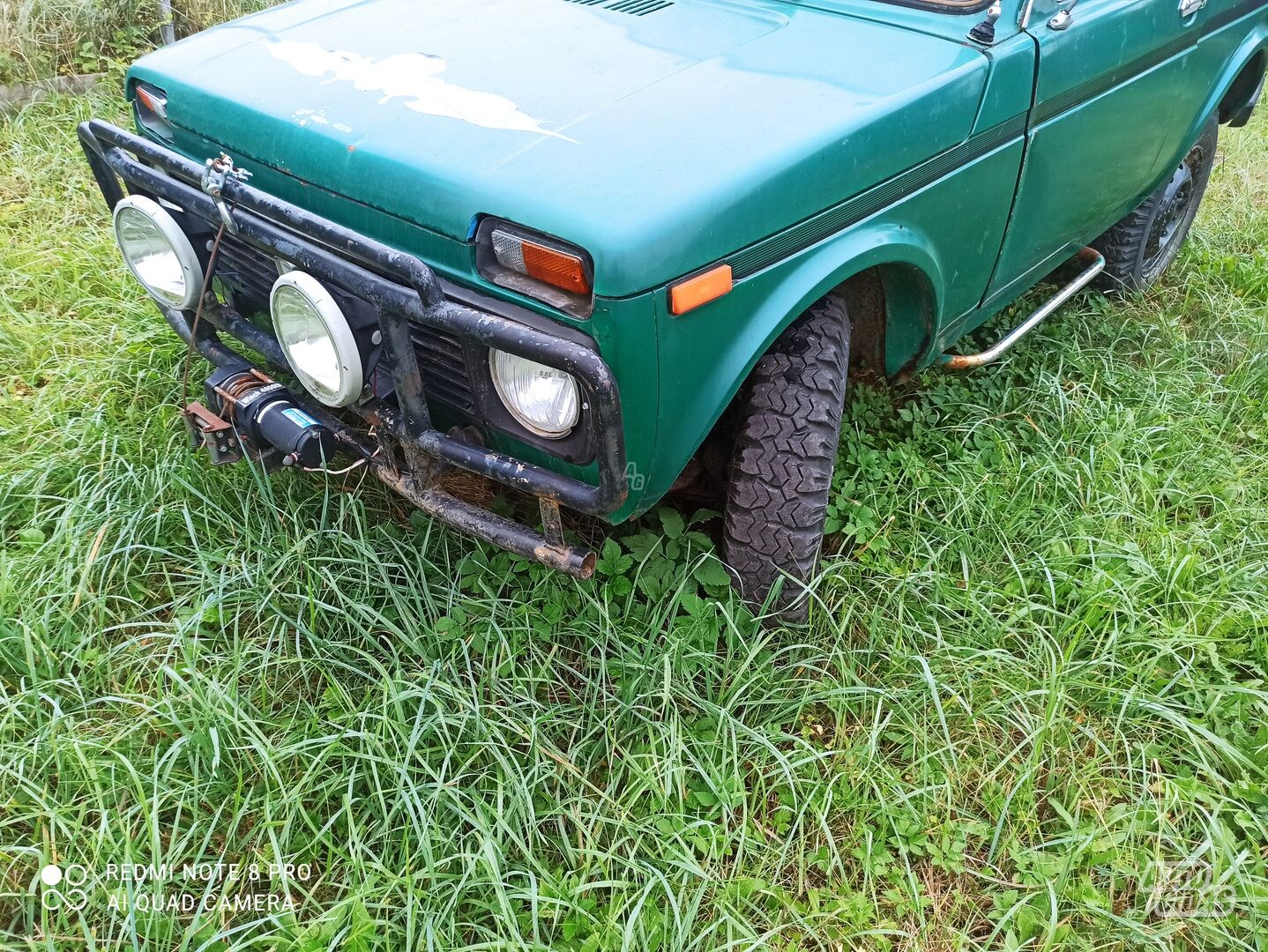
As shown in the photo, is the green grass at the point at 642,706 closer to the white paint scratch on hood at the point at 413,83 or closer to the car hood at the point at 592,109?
the car hood at the point at 592,109

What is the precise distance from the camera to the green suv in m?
1.72

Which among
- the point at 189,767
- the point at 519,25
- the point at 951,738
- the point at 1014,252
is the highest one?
the point at 519,25

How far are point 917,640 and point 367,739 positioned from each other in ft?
4.48

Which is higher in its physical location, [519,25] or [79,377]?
[519,25]

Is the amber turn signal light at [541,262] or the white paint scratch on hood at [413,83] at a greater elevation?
the white paint scratch on hood at [413,83]

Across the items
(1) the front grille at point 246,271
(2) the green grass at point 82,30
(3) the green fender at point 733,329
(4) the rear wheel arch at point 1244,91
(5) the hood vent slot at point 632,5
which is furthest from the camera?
(2) the green grass at point 82,30

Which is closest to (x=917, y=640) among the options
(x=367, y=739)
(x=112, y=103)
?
(x=367, y=739)

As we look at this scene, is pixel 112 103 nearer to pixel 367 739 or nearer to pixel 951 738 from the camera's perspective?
pixel 367 739

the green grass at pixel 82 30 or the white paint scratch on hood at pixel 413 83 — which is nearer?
the white paint scratch on hood at pixel 413 83

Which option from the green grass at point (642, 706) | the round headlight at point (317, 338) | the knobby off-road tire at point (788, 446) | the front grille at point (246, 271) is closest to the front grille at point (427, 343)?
the front grille at point (246, 271)

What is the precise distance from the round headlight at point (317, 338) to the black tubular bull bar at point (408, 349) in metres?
0.05

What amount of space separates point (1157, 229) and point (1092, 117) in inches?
59.0

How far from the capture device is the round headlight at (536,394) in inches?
70.1

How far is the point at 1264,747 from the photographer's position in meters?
2.13
